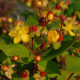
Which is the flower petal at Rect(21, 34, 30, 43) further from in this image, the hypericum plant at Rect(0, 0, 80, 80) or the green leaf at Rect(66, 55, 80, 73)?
the green leaf at Rect(66, 55, 80, 73)

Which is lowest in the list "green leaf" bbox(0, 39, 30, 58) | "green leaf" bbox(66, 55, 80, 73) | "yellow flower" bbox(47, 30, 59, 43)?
"green leaf" bbox(66, 55, 80, 73)

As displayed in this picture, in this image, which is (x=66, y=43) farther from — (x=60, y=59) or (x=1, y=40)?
(x=1, y=40)

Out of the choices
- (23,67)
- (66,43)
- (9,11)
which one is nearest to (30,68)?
(23,67)

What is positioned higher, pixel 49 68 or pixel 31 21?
pixel 31 21

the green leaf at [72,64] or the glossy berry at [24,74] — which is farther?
the glossy berry at [24,74]

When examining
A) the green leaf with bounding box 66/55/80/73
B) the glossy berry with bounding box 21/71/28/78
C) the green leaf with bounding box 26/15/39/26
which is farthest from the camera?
the green leaf with bounding box 26/15/39/26

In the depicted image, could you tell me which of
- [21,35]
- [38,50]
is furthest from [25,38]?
[38,50]

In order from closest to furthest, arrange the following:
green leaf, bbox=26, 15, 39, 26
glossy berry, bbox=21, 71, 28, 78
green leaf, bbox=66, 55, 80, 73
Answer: green leaf, bbox=66, 55, 80, 73
glossy berry, bbox=21, 71, 28, 78
green leaf, bbox=26, 15, 39, 26

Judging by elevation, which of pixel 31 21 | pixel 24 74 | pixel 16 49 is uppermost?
pixel 31 21

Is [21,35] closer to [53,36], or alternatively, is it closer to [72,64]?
[53,36]

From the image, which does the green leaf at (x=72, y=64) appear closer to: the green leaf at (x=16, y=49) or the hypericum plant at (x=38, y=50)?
the hypericum plant at (x=38, y=50)

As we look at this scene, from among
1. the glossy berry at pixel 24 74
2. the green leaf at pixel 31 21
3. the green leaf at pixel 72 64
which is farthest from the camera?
the green leaf at pixel 31 21

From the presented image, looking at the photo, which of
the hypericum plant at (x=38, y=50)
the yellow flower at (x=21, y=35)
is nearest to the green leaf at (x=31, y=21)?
the hypericum plant at (x=38, y=50)

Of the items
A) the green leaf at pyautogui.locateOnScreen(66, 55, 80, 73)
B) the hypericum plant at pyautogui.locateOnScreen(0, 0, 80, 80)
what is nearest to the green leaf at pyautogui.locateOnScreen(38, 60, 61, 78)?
the hypericum plant at pyautogui.locateOnScreen(0, 0, 80, 80)
